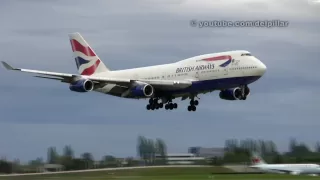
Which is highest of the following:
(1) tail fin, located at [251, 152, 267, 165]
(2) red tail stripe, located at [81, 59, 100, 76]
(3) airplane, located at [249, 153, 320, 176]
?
(2) red tail stripe, located at [81, 59, 100, 76]

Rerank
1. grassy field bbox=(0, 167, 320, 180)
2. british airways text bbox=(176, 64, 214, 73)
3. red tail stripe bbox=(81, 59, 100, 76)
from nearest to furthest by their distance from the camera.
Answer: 1. grassy field bbox=(0, 167, 320, 180)
2. british airways text bbox=(176, 64, 214, 73)
3. red tail stripe bbox=(81, 59, 100, 76)

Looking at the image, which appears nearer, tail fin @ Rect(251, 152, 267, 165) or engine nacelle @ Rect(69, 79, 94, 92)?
engine nacelle @ Rect(69, 79, 94, 92)

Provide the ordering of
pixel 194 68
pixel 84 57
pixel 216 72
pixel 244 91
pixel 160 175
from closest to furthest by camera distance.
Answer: pixel 216 72 → pixel 244 91 → pixel 160 175 → pixel 194 68 → pixel 84 57

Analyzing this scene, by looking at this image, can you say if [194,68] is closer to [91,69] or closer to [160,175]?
[160,175]

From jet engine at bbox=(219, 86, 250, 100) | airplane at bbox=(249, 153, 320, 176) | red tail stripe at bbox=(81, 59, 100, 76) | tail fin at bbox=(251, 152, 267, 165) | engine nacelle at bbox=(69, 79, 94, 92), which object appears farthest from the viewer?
tail fin at bbox=(251, 152, 267, 165)

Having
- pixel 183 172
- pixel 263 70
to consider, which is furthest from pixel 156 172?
pixel 263 70

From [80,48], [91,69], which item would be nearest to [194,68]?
[91,69]

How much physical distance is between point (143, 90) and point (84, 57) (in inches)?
796

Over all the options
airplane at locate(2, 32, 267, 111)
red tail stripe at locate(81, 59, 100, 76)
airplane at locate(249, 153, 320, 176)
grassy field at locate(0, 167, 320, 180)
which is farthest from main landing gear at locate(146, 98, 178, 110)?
airplane at locate(249, 153, 320, 176)

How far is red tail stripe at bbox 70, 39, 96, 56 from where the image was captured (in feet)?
360

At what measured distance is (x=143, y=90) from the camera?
91.1 meters

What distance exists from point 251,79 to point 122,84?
15439mm

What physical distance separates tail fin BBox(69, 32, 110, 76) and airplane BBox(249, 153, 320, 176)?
897 inches

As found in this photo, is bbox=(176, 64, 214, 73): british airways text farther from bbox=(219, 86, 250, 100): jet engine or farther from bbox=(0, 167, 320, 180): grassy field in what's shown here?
bbox=(0, 167, 320, 180): grassy field
